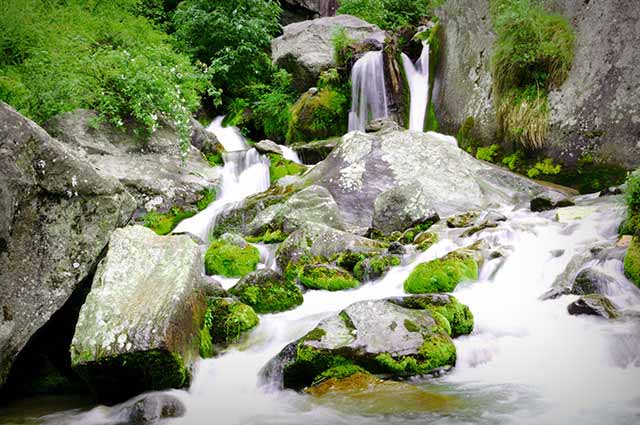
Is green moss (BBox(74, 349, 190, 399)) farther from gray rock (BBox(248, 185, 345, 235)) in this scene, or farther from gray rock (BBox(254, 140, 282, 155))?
gray rock (BBox(254, 140, 282, 155))

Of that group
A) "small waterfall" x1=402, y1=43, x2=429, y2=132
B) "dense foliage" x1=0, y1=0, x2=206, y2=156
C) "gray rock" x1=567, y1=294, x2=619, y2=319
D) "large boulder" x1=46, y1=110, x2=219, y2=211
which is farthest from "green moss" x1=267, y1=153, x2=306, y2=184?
"gray rock" x1=567, y1=294, x2=619, y2=319

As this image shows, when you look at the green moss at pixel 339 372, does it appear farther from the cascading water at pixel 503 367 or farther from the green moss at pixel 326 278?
the green moss at pixel 326 278

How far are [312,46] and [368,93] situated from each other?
426cm

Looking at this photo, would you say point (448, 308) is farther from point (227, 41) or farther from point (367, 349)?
point (227, 41)

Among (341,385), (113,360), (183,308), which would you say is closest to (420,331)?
(341,385)

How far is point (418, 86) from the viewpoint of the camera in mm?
13578

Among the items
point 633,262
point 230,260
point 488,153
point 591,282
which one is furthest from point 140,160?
point 633,262

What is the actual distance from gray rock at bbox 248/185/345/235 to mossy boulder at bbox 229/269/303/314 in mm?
2488

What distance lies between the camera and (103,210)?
4281 millimetres

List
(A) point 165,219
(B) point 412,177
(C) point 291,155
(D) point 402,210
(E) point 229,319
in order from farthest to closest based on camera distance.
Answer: (C) point 291,155 → (A) point 165,219 → (B) point 412,177 → (D) point 402,210 → (E) point 229,319

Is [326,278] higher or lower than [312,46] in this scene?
lower

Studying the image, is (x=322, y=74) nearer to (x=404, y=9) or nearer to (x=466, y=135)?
(x=466, y=135)

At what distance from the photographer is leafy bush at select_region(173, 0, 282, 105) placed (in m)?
18.1

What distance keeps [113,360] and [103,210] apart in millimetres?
1423
